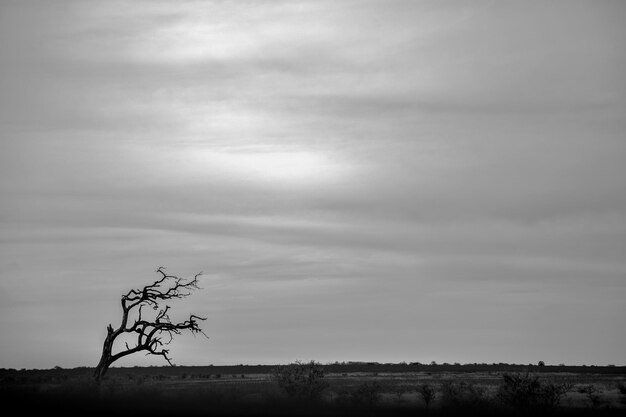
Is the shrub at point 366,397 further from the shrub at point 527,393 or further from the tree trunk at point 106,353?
the tree trunk at point 106,353

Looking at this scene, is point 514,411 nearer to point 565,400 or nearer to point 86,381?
point 565,400

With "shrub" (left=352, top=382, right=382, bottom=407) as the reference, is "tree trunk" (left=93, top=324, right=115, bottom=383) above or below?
above

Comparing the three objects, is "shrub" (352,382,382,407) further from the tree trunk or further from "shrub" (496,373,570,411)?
the tree trunk

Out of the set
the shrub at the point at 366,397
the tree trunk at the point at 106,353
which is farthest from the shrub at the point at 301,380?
the tree trunk at the point at 106,353

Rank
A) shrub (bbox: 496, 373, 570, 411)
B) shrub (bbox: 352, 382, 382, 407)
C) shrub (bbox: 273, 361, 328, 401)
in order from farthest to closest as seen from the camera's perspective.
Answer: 1. shrub (bbox: 273, 361, 328, 401)
2. shrub (bbox: 352, 382, 382, 407)
3. shrub (bbox: 496, 373, 570, 411)

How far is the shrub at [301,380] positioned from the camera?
179ft

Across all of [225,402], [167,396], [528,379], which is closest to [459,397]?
[528,379]

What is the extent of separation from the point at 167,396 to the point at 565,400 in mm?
26942

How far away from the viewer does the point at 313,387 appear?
54.9 metres

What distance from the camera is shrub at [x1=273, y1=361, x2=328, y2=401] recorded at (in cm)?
5450

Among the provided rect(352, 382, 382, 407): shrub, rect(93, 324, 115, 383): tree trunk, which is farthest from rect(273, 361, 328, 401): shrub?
rect(93, 324, 115, 383): tree trunk

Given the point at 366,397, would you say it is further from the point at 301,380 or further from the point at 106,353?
the point at 106,353

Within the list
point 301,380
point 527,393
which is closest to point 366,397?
point 301,380

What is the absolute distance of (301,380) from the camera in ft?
182
